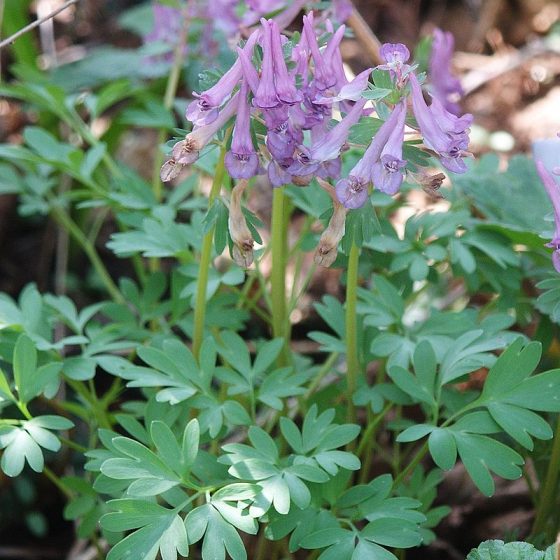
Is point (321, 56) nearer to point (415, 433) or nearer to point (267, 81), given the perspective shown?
point (267, 81)

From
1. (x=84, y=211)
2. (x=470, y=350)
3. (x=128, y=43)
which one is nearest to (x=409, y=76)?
(x=470, y=350)

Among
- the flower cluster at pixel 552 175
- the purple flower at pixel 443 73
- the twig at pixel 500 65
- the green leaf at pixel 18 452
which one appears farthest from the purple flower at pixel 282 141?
the twig at pixel 500 65

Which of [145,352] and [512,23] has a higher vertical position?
[145,352]

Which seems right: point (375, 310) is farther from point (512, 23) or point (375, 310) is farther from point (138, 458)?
point (512, 23)

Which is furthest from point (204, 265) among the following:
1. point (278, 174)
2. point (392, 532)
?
point (392, 532)

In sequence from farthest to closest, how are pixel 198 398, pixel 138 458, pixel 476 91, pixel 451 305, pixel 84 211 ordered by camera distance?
pixel 476 91, pixel 84 211, pixel 451 305, pixel 198 398, pixel 138 458

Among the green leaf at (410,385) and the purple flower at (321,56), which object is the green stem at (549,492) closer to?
the green leaf at (410,385)
